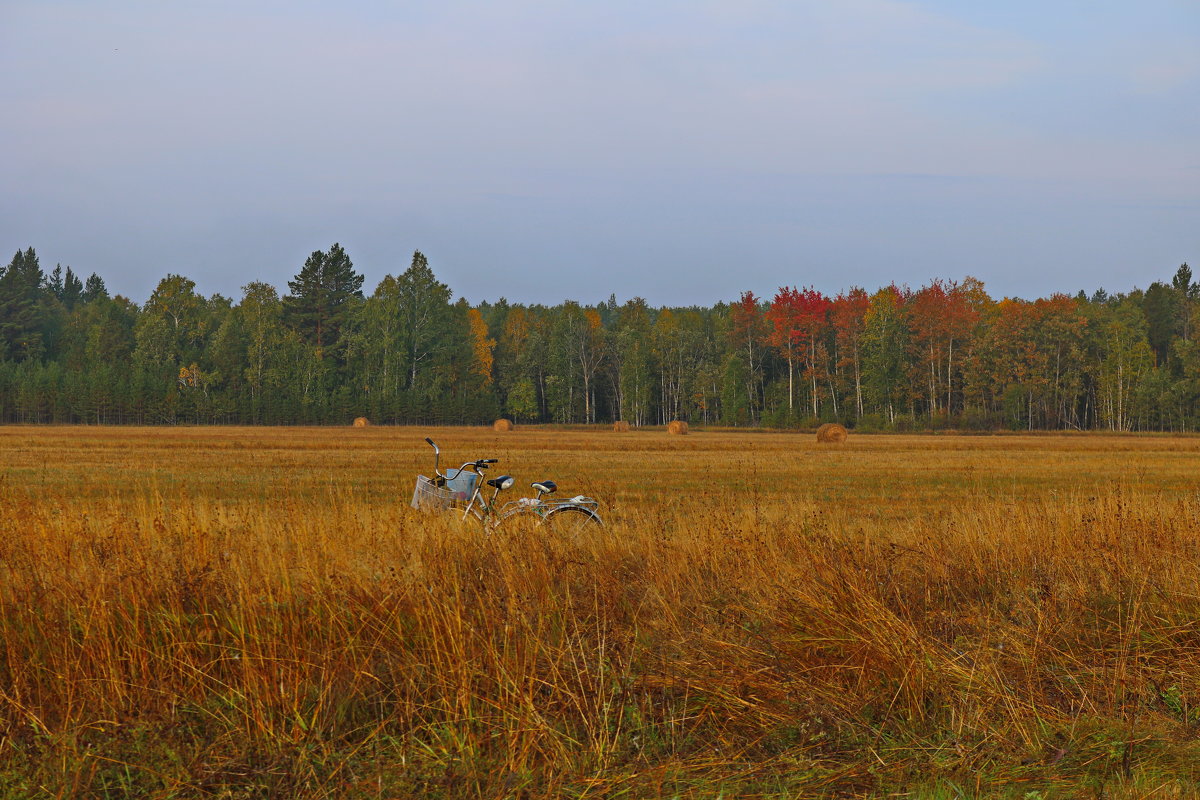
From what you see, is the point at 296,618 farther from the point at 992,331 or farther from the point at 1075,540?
the point at 992,331

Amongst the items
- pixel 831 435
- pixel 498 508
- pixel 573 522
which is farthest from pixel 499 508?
pixel 831 435

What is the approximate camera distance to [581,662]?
5938 millimetres

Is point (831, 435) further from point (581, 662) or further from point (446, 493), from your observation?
point (581, 662)

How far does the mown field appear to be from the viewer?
15.8 ft

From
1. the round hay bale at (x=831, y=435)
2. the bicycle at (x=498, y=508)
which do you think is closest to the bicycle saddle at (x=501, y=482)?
the bicycle at (x=498, y=508)

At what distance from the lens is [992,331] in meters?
92.9

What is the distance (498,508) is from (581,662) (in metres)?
3.80

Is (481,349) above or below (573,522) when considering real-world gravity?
above

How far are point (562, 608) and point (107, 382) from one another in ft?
324

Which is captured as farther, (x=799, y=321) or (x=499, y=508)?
(x=799, y=321)

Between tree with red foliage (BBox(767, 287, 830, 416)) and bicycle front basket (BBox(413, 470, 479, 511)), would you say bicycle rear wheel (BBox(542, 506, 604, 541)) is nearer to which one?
bicycle front basket (BBox(413, 470, 479, 511))

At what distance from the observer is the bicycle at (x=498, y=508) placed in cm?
920

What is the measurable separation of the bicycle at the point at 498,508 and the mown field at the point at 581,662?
0.37 m

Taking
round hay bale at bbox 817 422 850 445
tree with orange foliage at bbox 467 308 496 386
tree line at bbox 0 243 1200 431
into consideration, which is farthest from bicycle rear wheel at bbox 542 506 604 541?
tree with orange foliage at bbox 467 308 496 386
